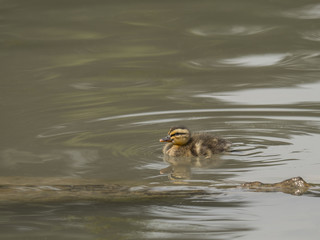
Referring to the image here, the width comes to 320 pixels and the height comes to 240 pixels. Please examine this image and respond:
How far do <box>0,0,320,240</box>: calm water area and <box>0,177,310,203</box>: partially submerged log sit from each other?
0.05 meters

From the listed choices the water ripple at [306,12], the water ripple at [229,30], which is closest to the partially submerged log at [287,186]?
the water ripple at [229,30]

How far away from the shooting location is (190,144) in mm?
6859

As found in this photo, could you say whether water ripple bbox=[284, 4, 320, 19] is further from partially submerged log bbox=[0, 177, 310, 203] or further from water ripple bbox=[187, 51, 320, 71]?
partially submerged log bbox=[0, 177, 310, 203]

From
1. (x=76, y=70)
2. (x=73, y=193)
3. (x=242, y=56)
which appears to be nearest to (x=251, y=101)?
(x=242, y=56)

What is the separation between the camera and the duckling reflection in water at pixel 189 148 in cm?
648

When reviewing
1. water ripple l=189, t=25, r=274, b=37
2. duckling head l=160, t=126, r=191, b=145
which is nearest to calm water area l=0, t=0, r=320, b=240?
water ripple l=189, t=25, r=274, b=37

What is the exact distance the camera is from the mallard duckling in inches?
260

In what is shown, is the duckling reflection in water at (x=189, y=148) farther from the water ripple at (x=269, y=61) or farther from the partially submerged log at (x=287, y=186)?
the water ripple at (x=269, y=61)

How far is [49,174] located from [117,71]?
375 centimetres

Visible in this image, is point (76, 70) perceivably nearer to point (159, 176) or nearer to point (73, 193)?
point (159, 176)

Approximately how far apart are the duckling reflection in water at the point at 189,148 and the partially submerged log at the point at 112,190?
1109mm

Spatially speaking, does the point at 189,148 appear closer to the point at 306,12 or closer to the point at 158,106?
the point at 158,106

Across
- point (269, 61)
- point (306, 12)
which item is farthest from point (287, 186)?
point (306, 12)

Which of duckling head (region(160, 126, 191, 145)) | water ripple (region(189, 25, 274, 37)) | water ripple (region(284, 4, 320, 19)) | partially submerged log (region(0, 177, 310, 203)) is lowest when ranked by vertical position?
partially submerged log (region(0, 177, 310, 203))
